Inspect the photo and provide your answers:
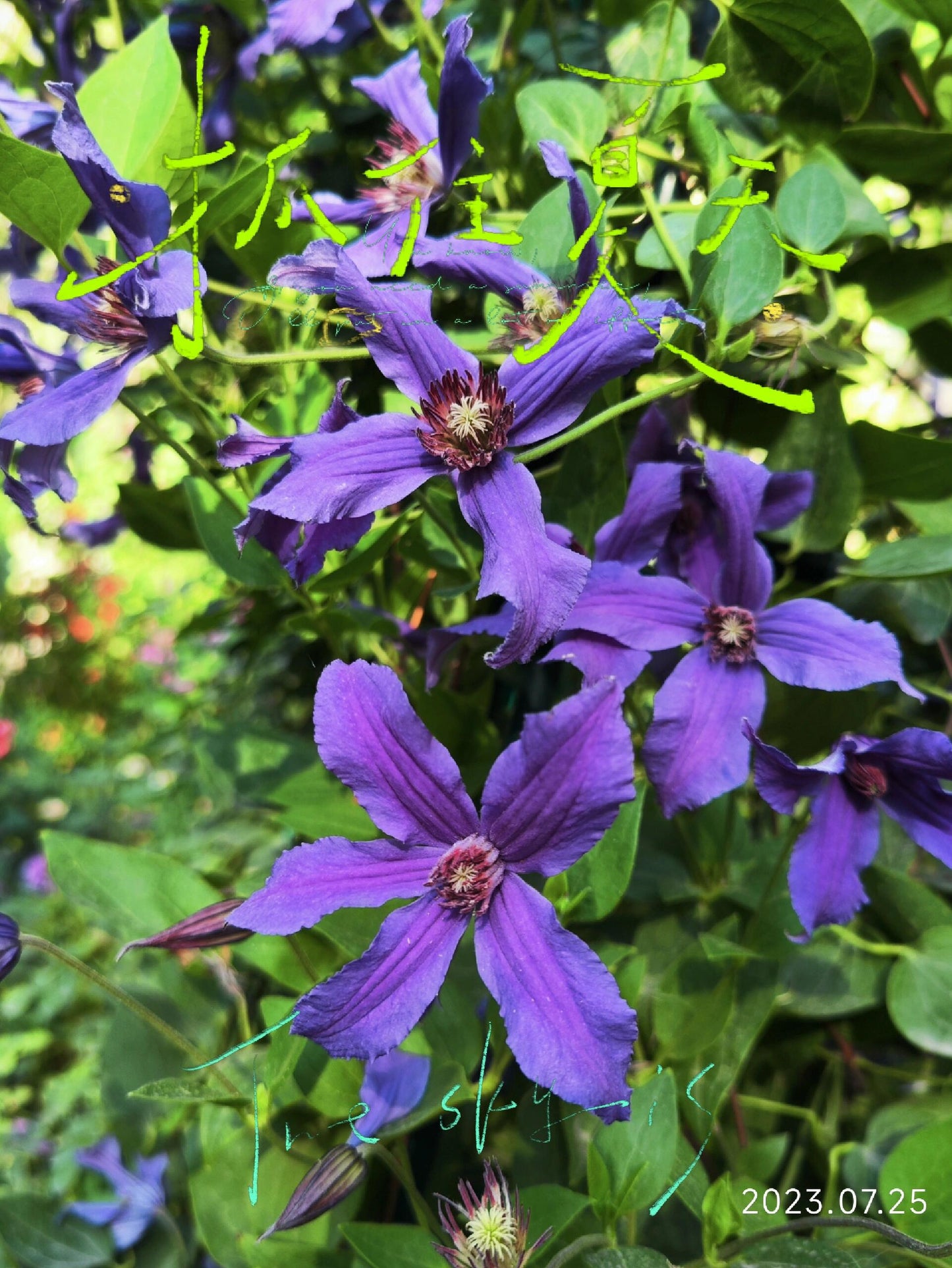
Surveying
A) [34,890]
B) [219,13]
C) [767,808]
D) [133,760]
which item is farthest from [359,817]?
[133,760]

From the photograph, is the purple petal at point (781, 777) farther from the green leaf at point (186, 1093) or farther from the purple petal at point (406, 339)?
the green leaf at point (186, 1093)

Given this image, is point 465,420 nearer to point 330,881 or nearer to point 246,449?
point 246,449

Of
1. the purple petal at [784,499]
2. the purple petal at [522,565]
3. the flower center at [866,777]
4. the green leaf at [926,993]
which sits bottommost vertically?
the green leaf at [926,993]

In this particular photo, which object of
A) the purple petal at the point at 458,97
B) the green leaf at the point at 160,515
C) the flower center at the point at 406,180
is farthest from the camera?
the green leaf at the point at 160,515

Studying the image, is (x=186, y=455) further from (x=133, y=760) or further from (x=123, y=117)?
(x=133, y=760)

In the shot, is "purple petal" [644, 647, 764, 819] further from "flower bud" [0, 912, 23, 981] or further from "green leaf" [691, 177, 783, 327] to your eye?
"flower bud" [0, 912, 23, 981]

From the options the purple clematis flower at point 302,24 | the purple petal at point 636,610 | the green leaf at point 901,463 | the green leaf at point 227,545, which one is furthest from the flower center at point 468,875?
the purple clematis flower at point 302,24
